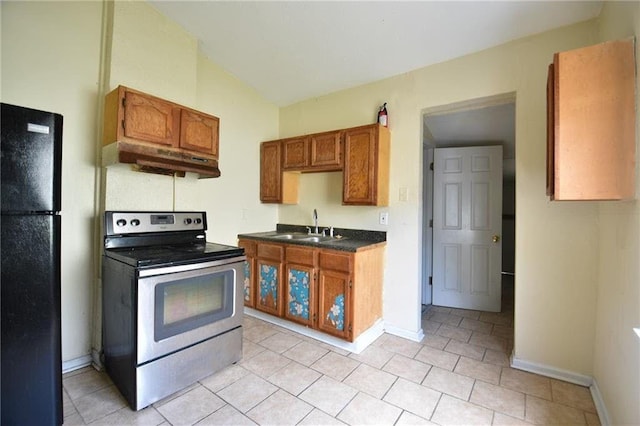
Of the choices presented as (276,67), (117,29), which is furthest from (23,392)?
(276,67)

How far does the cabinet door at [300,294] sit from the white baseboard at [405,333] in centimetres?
78

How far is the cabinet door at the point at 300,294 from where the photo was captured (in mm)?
Answer: 2605

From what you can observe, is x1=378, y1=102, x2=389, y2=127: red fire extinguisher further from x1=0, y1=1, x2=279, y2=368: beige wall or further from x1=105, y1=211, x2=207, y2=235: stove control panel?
x1=105, y1=211, x2=207, y2=235: stove control panel

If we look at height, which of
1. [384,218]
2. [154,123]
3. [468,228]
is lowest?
[468,228]

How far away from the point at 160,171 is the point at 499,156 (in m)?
3.56

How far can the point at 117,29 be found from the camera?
82.2 inches

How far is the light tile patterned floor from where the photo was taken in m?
1.62

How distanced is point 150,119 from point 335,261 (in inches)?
69.8

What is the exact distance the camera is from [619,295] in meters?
1.50

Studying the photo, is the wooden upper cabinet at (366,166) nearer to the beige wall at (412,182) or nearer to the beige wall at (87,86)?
the beige wall at (412,182)

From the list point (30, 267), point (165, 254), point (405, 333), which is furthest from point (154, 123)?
point (405, 333)

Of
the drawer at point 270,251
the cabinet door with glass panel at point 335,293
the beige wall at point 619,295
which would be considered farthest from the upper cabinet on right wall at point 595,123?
the drawer at point 270,251

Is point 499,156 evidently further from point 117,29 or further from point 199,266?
point 117,29

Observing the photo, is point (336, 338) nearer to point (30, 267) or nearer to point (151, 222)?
point (151, 222)
